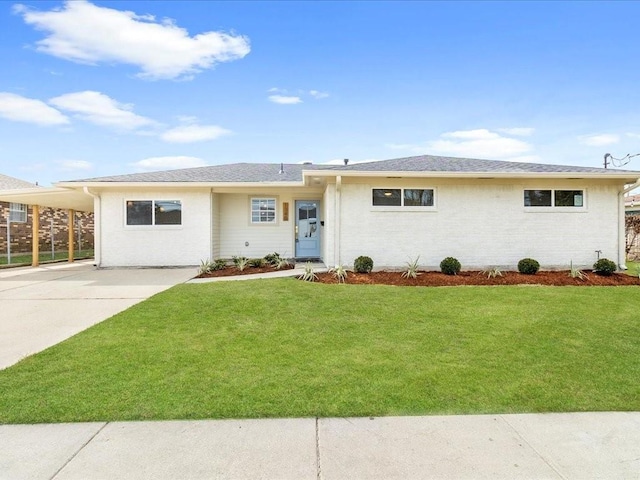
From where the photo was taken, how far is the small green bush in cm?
963

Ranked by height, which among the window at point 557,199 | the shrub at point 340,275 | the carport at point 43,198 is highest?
the carport at point 43,198

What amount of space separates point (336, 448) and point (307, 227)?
11.4 m

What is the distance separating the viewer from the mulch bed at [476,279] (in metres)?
8.73

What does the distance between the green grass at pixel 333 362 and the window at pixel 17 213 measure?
57.6 feet

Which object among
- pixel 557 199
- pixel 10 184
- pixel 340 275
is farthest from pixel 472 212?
pixel 10 184

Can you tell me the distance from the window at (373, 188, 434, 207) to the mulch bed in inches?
80.6

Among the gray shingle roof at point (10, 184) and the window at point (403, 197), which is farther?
the gray shingle roof at point (10, 184)

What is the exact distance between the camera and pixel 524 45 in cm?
1257

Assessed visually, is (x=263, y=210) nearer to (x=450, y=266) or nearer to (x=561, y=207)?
(x=450, y=266)

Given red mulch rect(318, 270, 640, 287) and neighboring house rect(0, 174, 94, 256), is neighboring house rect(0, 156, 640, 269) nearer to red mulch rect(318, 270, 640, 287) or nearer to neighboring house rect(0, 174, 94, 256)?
red mulch rect(318, 270, 640, 287)

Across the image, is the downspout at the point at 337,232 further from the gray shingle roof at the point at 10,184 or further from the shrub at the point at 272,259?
the gray shingle roof at the point at 10,184

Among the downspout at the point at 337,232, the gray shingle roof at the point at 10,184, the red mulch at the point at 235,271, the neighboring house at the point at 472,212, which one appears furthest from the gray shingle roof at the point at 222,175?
the gray shingle roof at the point at 10,184

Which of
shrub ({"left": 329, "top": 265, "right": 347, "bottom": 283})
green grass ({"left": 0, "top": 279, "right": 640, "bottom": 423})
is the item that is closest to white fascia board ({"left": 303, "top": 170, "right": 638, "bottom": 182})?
shrub ({"left": 329, "top": 265, "right": 347, "bottom": 283})

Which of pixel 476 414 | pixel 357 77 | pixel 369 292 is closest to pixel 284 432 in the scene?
pixel 476 414
